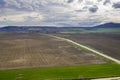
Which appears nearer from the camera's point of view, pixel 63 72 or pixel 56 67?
pixel 63 72

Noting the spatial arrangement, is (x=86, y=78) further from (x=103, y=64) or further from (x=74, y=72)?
(x=103, y=64)

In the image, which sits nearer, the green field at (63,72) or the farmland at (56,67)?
the green field at (63,72)

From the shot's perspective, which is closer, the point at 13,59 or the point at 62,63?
the point at 62,63

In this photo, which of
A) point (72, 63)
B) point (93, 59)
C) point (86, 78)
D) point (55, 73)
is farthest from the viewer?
point (93, 59)

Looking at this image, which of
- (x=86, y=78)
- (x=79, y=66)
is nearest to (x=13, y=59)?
(x=79, y=66)

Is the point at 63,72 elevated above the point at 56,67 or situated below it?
above

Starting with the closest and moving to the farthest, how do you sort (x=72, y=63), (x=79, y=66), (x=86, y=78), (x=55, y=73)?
(x=86, y=78)
(x=55, y=73)
(x=79, y=66)
(x=72, y=63)

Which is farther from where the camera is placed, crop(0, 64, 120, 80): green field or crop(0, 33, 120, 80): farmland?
crop(0, 33, 120, 80): farmland
